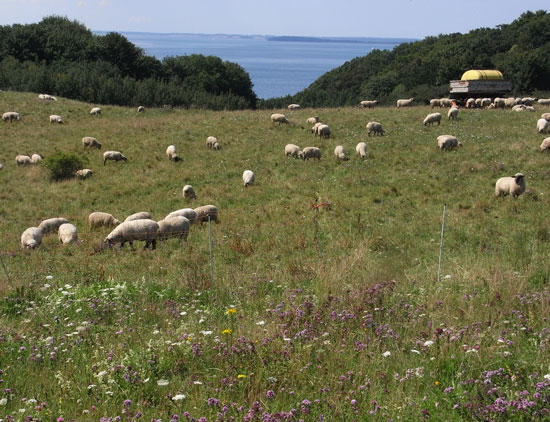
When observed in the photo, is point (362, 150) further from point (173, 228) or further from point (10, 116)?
point (10, 116)

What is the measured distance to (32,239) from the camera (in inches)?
734

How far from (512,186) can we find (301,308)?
44.9 ft

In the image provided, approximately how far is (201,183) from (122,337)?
19058mm

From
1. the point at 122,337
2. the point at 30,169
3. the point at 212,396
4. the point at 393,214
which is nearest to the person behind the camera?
the point at 212,396

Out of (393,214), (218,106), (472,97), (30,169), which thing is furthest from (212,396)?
(218,106)

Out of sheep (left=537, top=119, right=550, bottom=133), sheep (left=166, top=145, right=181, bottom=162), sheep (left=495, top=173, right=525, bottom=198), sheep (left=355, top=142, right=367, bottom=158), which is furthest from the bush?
sheep (left=537, top=119, right=550, bottom=133)

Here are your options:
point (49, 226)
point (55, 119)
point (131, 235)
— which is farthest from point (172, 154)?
point (55, 119)

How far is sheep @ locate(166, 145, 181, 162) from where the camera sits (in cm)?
3091

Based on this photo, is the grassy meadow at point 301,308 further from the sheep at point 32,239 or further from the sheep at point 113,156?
the sheep at point 113,156

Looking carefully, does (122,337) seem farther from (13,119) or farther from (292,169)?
(13,119)

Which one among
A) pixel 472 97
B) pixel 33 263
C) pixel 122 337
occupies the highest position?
pixel 472 97

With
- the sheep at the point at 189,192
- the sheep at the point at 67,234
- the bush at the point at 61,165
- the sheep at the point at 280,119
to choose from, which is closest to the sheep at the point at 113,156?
the bush at the point at 61,165

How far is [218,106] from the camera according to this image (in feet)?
247

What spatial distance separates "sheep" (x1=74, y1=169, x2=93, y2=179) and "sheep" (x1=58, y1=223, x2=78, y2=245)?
10.3 m
